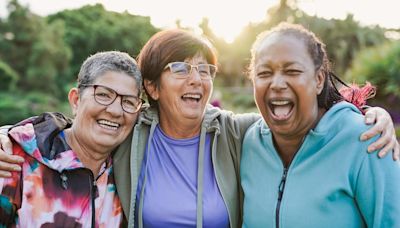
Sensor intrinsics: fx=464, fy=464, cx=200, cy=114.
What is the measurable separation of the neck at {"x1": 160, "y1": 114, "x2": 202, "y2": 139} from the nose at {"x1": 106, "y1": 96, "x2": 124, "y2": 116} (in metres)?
0.54

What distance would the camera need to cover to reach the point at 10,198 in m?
2.78

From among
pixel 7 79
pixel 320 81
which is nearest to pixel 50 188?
pixel 320 81

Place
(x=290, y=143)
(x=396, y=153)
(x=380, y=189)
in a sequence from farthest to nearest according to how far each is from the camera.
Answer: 1. (x=290, y=143)
2. (x=396, y=153)
3. (x=380, y=189)

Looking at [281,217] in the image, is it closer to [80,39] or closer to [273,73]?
[273,73]

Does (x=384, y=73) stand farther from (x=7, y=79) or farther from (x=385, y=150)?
(x=7, y=79)

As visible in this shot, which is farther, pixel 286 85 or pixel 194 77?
pixel 194 77

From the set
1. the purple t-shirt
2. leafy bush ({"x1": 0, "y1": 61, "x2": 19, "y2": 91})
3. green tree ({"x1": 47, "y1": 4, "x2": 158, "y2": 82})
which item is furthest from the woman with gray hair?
green tree ({"x1": 47, "y1": 4, "x2": 158, "y2": 82})

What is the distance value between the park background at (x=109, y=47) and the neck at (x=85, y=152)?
151 centimetres

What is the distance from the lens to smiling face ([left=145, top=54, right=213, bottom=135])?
11.1 feet

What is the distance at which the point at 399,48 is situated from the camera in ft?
43.1

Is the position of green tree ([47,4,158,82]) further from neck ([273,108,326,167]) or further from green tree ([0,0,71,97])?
neck ([273,108,326,167])

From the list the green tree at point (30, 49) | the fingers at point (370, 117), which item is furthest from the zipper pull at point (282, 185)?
the green tree at point (30, 49)

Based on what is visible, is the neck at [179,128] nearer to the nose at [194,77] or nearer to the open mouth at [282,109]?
the nose at [194,77]

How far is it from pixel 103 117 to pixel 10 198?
75 cm
